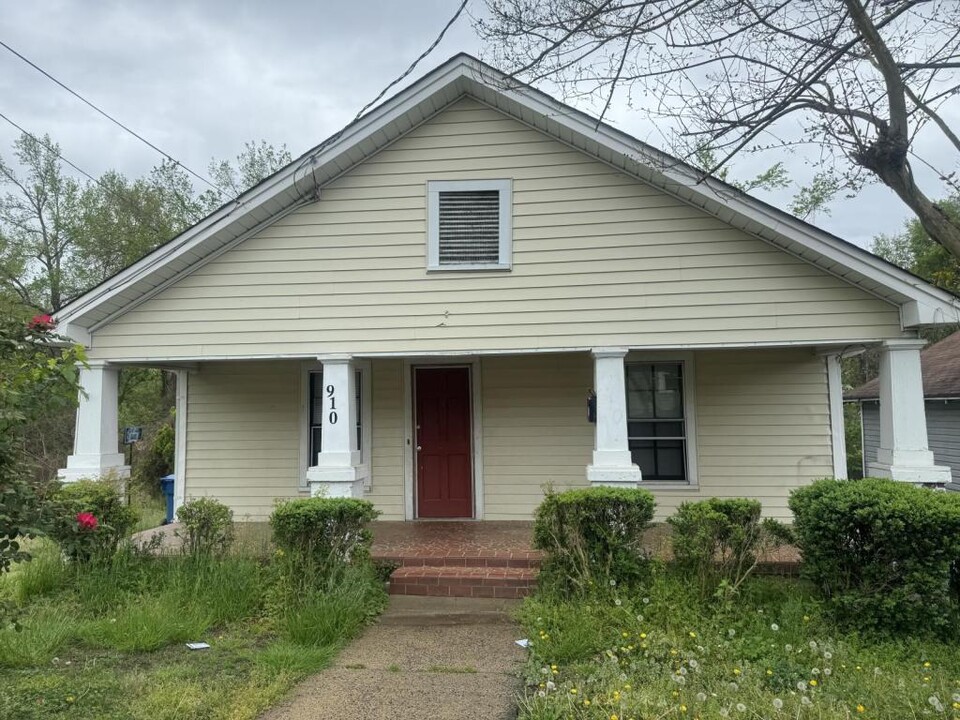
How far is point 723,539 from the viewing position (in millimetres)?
5426

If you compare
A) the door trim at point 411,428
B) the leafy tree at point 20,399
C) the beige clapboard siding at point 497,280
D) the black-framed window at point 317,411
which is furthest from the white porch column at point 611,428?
the leafy tree at point 20,399

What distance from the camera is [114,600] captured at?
568 centimetres

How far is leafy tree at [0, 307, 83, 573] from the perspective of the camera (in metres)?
3.41

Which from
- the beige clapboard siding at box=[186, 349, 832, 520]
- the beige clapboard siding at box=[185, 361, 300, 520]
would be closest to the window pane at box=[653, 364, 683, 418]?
the beige clapboard siding at box=[186, 349, 832, 520]

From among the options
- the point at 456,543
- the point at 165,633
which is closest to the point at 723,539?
the point at 456,543

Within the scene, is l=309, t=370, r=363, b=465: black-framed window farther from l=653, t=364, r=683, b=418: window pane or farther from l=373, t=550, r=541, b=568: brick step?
l=653, t=364, r=683, b=418: window pane

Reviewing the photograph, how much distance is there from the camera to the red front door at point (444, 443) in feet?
28.6

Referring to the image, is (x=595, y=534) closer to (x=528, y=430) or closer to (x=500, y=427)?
(x=528, y=430)

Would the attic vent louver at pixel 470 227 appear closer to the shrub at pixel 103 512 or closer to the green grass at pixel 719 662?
the green grass at pixel 719 662

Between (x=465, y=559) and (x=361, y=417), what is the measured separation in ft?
10.3

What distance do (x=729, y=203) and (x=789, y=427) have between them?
336 cm

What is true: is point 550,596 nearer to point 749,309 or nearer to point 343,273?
point 749,309

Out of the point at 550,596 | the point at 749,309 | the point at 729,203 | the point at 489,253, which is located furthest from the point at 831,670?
the point at 489,253

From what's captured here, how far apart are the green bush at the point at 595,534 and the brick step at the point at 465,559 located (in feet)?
2.42
